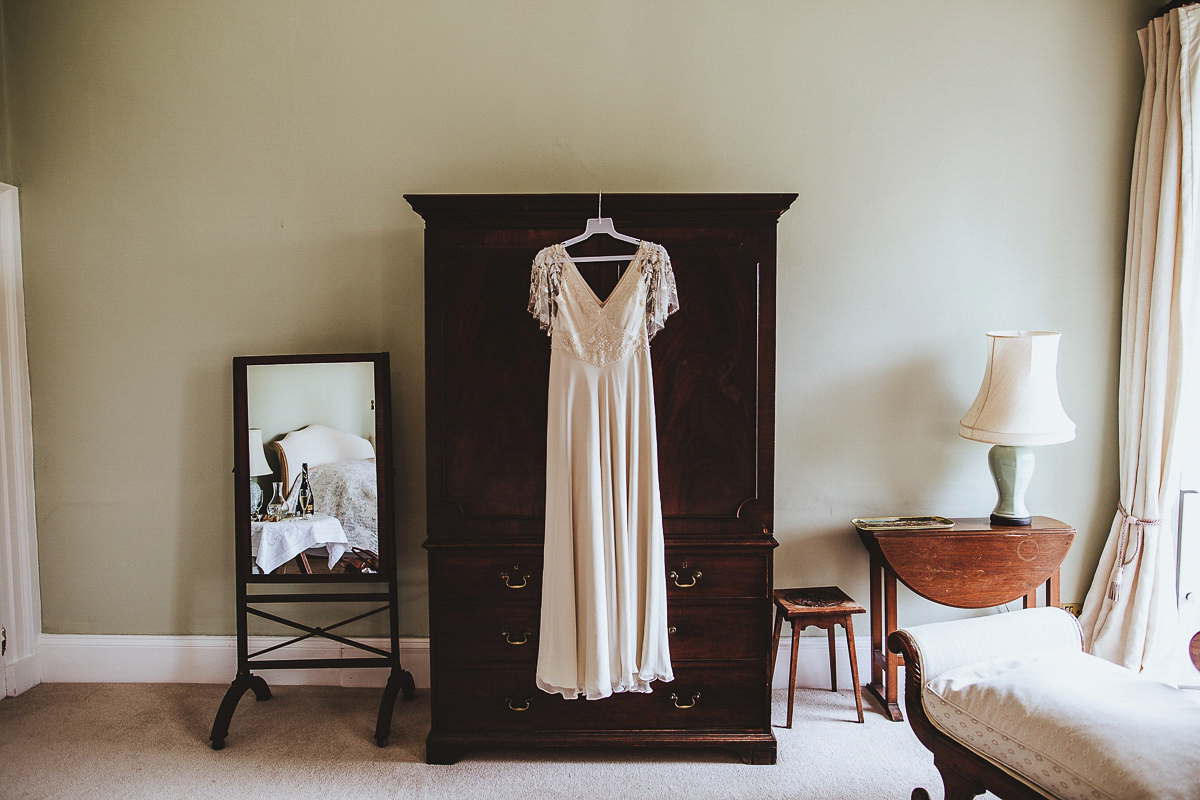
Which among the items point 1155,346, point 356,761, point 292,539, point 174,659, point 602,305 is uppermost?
point 602,305

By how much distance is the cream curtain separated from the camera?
232 centimetres

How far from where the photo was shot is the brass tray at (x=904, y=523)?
228cm

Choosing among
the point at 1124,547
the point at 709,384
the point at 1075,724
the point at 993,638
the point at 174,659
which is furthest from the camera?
the point at 174,659

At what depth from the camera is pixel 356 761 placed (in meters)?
2.11

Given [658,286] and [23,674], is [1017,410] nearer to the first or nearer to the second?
[658,286]

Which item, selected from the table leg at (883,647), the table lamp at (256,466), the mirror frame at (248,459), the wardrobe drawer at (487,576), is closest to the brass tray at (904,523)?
the table leg at (883,647)

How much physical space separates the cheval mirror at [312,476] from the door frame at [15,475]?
3.34ft

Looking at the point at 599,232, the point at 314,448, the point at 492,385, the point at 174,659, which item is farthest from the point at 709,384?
the point at 174,659

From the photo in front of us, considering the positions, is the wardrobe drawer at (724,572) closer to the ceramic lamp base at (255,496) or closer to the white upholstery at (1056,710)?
the white upholstery at (1056,710)

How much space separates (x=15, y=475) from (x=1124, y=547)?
4.49 metres

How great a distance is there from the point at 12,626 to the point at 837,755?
3257mm

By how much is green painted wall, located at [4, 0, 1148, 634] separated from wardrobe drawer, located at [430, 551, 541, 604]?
0.57 m

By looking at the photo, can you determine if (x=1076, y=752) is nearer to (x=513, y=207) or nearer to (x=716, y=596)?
(x=716, y=596)

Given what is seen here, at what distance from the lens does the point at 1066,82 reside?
98.5 inches
